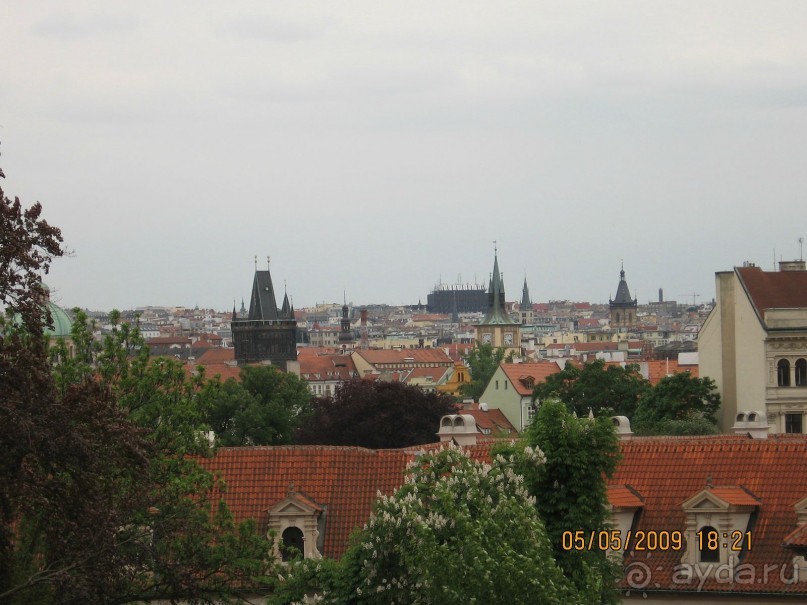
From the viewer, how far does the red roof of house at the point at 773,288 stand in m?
70.9

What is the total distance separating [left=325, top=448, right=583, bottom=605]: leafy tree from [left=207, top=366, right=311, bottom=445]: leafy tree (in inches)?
2629

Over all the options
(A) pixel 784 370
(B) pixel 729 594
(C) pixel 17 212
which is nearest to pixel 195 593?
(C) pixel 17 212

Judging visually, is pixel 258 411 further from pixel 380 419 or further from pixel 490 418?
pixel 380 419

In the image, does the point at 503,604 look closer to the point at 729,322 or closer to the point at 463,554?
the point at 463,554

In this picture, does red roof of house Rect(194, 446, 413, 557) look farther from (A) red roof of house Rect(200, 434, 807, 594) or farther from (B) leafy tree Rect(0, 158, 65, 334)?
(B) leafy tree Rect(0, 158, 65, 334)

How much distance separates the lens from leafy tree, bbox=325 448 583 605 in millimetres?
23594

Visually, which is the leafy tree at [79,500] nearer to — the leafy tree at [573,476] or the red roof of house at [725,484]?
the leafy tree at [573,476]

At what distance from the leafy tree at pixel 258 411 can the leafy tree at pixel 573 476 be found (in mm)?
64958

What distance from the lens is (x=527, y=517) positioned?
24953mm

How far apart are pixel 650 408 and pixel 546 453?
47.9 m

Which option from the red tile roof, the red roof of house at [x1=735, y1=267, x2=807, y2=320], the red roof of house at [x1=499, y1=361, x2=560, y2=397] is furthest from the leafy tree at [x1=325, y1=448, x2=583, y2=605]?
the red roof of house at [x1=499, y1=361, x2=560, y2=397]

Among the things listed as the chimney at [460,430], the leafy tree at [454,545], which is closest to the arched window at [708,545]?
the leafy tree at [454,545]

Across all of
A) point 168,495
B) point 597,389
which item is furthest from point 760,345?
point 168,495

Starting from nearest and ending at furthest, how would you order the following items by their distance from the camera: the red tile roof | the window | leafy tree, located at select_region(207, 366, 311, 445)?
the red tile roof, the window, leafy tree, located at select_region(207, 366, 311, 445)
